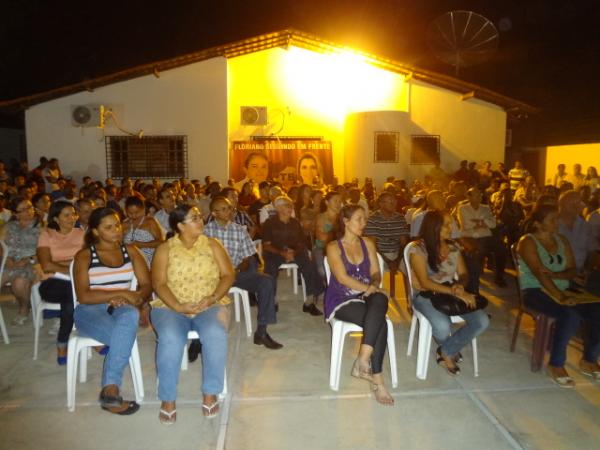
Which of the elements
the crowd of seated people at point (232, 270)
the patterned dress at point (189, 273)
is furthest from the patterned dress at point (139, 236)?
the patterned dress at point (189, 273)

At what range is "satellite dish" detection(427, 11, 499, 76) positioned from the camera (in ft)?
41.4

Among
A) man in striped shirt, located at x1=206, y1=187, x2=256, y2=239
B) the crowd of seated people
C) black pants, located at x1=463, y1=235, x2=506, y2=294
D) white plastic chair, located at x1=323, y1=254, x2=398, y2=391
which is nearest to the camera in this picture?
the crowd of seated people

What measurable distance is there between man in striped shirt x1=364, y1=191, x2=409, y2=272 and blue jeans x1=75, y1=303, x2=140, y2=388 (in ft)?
11.1

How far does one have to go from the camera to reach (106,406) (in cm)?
322

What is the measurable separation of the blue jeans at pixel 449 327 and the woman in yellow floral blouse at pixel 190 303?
1586 millimetres

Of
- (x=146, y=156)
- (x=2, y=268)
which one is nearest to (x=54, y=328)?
(x=2, y=268)

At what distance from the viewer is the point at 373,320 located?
11.6ft

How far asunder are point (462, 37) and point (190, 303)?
39.6ft

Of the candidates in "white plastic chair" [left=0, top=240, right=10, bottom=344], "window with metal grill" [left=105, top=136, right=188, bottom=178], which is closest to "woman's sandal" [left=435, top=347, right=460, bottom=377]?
"white plastic chair" [left=0, top=240, right=10, bottom=344]

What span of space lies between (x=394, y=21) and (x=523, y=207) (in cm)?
1808

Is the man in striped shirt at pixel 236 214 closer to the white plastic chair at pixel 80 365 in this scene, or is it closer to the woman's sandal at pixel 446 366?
the white plastic chair at pixel 80 365

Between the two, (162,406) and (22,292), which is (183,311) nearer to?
(162,406)

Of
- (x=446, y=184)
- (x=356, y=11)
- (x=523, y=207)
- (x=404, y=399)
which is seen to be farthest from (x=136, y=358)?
(x=356, y=11)

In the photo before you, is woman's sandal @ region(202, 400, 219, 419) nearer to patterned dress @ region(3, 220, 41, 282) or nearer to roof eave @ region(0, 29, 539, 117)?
patterned dress @ region(3, 220, 41, 282)
